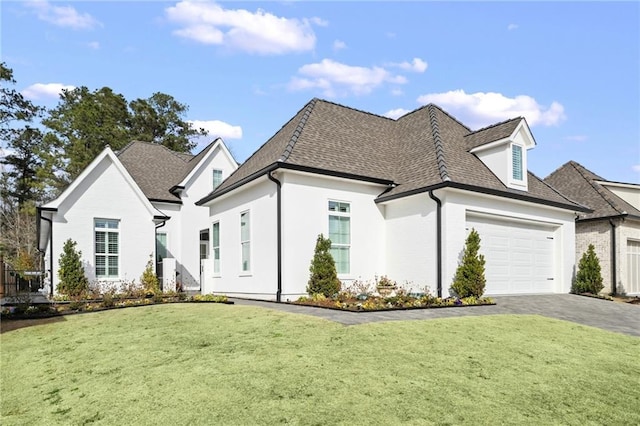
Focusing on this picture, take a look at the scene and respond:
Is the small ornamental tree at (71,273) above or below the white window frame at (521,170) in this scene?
below

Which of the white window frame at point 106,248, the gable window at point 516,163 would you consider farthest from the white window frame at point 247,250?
the gable window at point 516,163

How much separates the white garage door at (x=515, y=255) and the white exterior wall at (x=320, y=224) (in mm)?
3271

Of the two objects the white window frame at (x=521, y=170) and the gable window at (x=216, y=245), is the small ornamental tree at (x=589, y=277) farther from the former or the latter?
the gable window at (x=216, y=245)

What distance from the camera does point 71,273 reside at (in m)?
16.0

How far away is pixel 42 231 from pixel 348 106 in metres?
15.2

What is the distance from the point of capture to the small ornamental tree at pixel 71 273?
15.9 metres

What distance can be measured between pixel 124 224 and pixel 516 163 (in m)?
16.0

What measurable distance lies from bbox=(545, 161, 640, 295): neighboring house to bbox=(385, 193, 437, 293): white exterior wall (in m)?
9.53

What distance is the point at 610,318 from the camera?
460 inches

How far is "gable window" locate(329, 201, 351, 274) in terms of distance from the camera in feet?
46.3

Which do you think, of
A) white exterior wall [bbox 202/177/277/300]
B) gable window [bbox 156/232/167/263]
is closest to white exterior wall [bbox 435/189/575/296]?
white exterior wall [bbox 202/177/277/300]

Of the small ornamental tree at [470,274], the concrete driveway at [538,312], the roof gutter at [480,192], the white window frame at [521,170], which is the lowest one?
the concrete driveway at [538,312]

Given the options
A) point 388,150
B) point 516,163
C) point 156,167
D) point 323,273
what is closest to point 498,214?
point 516,163

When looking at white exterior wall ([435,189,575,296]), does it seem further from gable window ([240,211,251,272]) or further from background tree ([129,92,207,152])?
background tree ([129,92,207,152])
